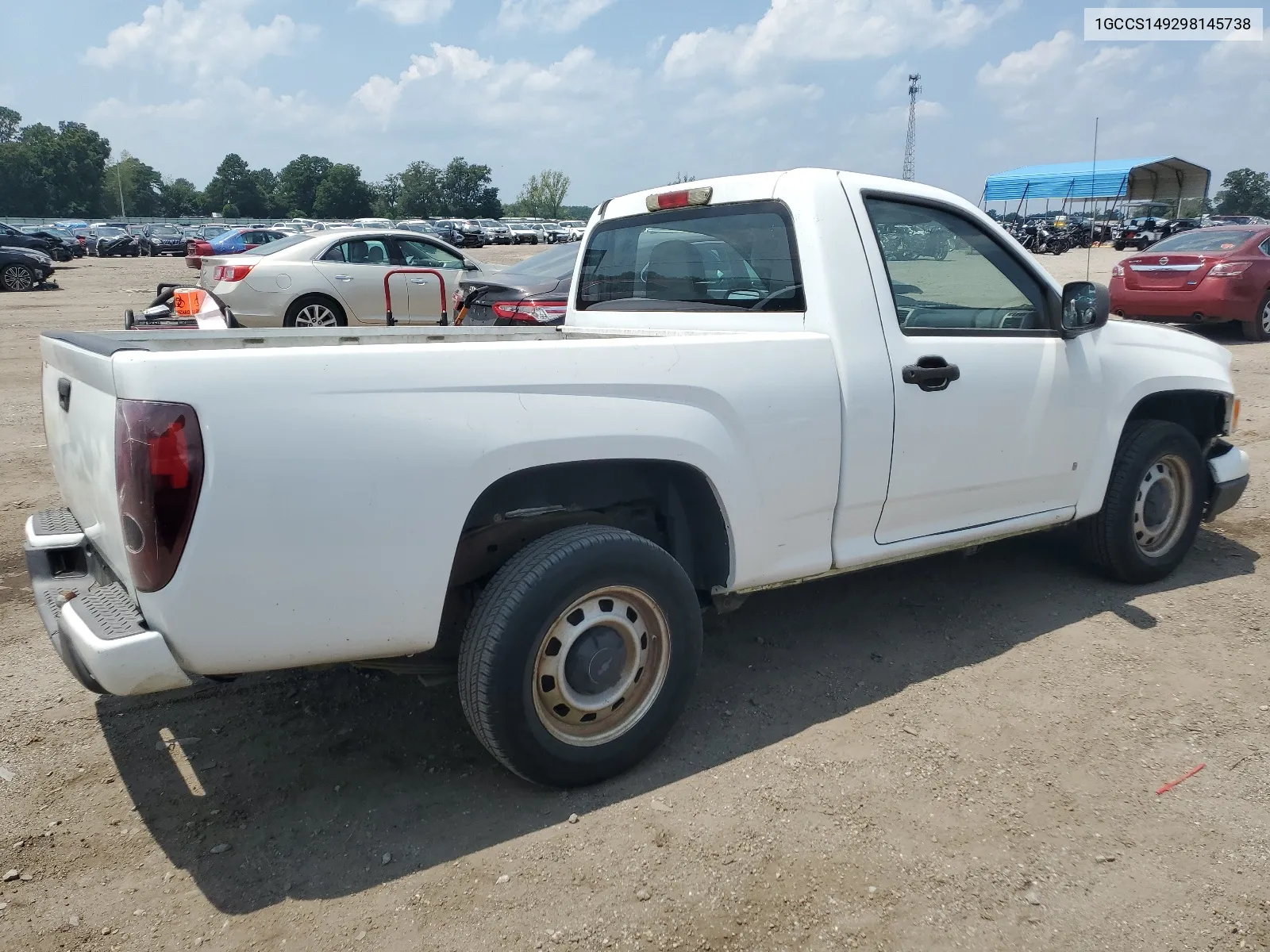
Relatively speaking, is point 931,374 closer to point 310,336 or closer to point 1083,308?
point 1083,308

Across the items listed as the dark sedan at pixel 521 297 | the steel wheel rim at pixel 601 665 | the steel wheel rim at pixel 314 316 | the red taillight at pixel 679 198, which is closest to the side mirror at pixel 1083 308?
the red taillight at pixel 679 198

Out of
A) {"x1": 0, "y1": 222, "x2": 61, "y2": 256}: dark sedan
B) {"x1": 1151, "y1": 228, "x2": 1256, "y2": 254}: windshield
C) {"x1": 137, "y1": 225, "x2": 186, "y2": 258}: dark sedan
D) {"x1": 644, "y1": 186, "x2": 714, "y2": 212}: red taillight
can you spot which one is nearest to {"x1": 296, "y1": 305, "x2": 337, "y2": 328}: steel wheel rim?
{"x1": 644, "y1": 186, "x2": 714, "y2": 212}: red taillight

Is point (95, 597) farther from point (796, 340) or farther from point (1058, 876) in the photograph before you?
point (1058, 876)

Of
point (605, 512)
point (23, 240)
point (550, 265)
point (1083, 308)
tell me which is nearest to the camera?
point (605, 512)

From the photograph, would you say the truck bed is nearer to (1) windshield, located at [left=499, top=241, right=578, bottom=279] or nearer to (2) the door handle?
(2) the door handle

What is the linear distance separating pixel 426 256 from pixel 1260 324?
11.9 metres

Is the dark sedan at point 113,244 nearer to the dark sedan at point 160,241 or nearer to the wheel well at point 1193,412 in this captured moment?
the dark sedan at point 160,241

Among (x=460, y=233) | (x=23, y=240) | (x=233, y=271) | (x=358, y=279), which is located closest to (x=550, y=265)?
(x=358, y=279)

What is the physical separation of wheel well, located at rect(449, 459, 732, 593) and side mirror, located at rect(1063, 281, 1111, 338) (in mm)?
1907

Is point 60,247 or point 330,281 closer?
point 330,281

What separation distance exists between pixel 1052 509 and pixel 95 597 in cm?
367

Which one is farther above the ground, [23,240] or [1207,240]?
[23,240]

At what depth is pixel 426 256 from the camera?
45.2 ft

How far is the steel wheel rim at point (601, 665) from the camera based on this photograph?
2877 mm
